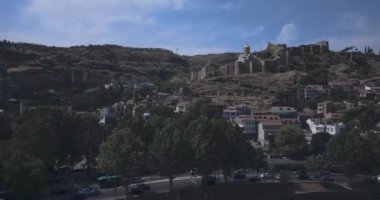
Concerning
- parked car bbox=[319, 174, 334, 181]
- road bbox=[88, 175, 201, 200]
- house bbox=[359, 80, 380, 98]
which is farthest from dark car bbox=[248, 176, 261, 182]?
house bbox=[359, 80, 380, 98]

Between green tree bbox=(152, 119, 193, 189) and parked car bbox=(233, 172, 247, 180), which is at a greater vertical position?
green tree bbox=(152, 119, 193, 189)

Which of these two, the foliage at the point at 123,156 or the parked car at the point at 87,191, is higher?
the foliage at the point at 123,156

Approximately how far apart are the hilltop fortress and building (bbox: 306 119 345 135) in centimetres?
2678

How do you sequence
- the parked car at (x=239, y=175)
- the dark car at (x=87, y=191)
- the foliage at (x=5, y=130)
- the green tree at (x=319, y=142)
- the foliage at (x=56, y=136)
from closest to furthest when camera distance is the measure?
1. the dark car at (x=87, y=191)
2. the foliage at (x=56, y=136)
3. the parked car at (x=239, y=175)
4. the foliage at (x=5, y=130)
5. the green tree at (x=319, y=142)

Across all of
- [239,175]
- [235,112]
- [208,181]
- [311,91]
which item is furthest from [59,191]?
[311,91]

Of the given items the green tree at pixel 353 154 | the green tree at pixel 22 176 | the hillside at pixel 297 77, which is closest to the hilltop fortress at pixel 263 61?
the hillside at pixel 297 77

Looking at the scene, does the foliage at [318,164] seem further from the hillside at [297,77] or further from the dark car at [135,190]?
the hillside at [297,77]

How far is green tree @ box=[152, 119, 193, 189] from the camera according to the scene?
29.1 meters

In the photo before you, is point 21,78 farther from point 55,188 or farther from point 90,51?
point 55,188

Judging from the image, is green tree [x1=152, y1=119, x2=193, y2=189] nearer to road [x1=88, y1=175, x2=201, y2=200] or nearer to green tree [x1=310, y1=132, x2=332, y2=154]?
road [x1=88, y1=175, x2=201, y2=200]

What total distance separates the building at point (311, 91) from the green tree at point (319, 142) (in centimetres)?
2234

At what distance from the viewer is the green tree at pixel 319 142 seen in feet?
142

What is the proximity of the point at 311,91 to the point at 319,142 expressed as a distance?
2374cm

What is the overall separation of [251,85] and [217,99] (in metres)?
9.73
